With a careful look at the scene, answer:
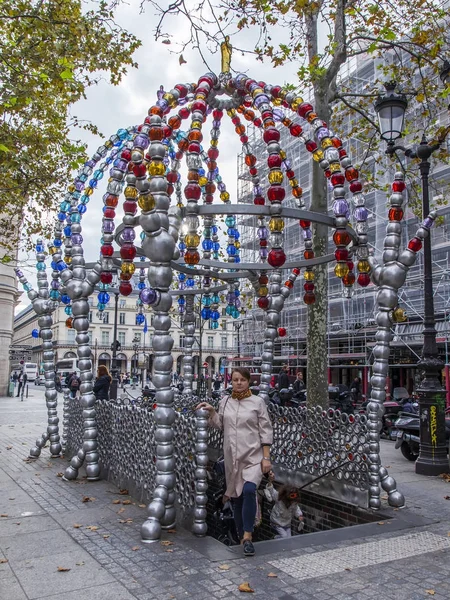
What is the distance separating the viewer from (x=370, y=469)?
257 inches

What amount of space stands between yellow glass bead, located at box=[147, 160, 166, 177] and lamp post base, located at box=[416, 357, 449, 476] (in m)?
6.00

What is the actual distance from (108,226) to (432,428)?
20.0 feet

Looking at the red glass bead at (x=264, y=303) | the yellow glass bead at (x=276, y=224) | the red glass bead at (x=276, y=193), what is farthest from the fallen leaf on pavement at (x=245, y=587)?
the red glass bead at (x=264, y=303)

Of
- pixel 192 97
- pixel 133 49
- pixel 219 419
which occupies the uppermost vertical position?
pixel 133 49

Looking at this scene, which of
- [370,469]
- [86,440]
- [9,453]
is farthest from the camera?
[9,453]

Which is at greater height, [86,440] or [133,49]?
[133,49]

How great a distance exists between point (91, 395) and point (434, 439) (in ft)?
18.6

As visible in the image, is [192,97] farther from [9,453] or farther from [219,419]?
[9,453]

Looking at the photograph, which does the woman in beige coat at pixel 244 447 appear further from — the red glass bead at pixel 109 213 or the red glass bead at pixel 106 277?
the red glass bead at pixel 109 213

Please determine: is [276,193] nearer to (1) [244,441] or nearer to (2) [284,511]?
(1) [244,441]

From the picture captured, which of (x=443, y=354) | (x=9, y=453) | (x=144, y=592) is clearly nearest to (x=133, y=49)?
(x=9, y=453)

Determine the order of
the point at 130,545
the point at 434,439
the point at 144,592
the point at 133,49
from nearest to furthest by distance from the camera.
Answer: the point at 144,592 < the point at 130,545 < the point at 434,439 < the point at 133,49

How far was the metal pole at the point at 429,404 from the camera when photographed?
9039 millimetres

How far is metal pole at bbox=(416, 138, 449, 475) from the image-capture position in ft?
29.7
